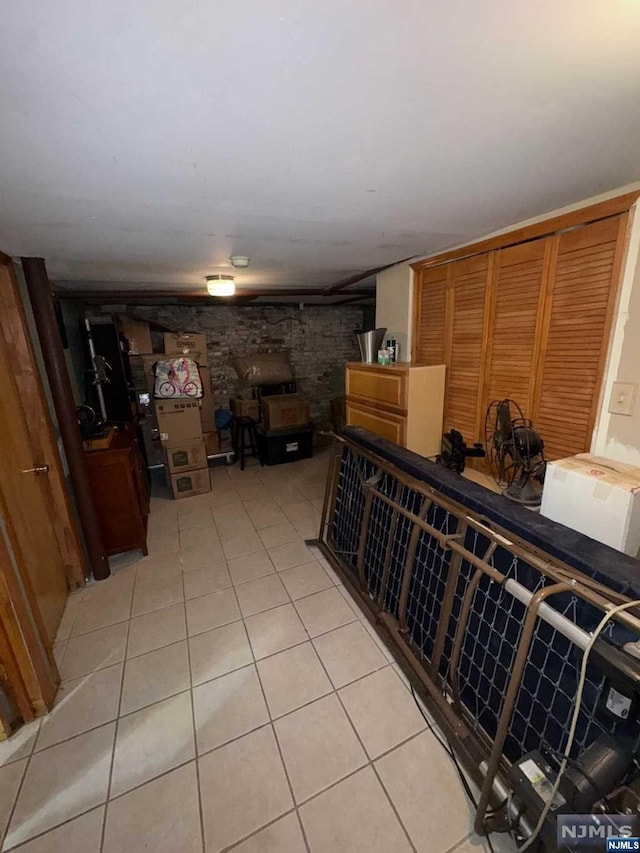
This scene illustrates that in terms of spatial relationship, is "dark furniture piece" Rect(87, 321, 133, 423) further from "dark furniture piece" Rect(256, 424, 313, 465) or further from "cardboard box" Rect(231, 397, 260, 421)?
"dark furniture piece" Rect(256, 424, 313, 465)

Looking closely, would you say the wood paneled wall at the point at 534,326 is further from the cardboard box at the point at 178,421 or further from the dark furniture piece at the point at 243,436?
the dark furniture piece at the point at 243,436

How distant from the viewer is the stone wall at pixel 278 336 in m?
4.51

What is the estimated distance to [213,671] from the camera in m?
1.70

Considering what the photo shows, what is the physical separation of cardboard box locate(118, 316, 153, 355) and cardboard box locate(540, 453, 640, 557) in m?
4.21

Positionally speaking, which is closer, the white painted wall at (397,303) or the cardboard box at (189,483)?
the white painted wall at (397,303)

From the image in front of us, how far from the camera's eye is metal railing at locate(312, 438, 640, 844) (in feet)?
3.21

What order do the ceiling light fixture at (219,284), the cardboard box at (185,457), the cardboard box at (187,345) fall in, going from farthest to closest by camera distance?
1. the cardboard box at (187,345)
2. the cardboard box at (185,457)
3. the ceiling light fixture at (219,284)

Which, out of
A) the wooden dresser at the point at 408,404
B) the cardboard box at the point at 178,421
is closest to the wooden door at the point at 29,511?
the cardboard box at the point at 178,421

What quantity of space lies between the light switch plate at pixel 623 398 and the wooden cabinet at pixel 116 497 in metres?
2.92

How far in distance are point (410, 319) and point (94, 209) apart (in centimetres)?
214

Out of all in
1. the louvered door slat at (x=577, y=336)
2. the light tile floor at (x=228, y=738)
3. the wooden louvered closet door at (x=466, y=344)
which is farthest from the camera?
the wooden louvered closet door at (x=466, y=344)

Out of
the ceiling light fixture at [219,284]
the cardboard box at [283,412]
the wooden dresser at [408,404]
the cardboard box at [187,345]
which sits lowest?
the cardboard box at [283,412]

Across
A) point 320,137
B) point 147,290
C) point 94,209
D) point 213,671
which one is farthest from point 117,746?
point 147,290

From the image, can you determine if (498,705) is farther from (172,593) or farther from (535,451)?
(172,593)
